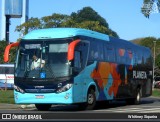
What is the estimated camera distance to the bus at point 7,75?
54850 mm

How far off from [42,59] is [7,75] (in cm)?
3514

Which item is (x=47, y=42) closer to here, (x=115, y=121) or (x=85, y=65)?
(x=85, y=65)

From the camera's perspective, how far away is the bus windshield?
2061 cm

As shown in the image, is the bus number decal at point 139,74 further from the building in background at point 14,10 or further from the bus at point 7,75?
the building in background at point 14,10

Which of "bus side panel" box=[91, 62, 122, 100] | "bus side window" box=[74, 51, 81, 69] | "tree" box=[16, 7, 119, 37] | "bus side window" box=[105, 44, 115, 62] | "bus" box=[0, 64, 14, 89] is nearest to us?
"bus side window" box=[74, 51, 81, 69]

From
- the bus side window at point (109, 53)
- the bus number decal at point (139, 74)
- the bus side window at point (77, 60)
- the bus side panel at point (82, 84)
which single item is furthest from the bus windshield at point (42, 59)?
the bus number decal at point (139, 74)

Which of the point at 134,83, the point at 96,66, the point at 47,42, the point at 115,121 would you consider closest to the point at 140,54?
the point at 134,83

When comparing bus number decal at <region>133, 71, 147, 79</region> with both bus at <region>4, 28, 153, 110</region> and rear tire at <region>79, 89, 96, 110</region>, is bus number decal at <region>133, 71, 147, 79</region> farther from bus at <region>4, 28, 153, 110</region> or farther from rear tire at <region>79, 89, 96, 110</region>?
rear tire at <region>79, 89, 96, 110</region>

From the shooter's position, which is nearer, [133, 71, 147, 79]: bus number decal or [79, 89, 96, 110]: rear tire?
[79, 89, 96, 110]: rear tire

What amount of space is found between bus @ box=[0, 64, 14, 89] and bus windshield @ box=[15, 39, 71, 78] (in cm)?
3367

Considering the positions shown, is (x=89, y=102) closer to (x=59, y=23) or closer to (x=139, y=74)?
(x=139, y=74)

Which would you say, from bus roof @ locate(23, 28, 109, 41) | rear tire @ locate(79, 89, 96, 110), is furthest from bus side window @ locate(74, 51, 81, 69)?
rear tire @ locate(79, 89, 96, 110)

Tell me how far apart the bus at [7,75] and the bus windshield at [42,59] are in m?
33.7

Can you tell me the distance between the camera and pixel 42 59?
20906mm
